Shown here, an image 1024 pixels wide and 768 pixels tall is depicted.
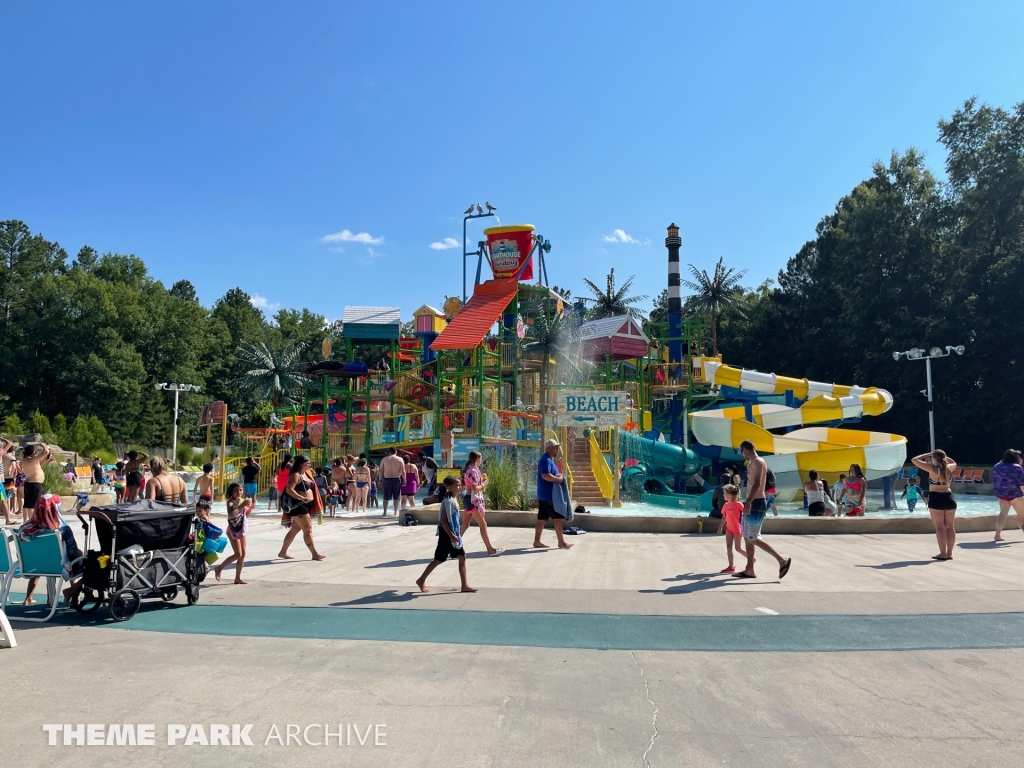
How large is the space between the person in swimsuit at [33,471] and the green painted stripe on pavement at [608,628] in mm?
4028

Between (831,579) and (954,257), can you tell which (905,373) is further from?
(831,579)

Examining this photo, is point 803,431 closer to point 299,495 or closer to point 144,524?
point 299,495

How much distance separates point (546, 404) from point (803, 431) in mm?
12180

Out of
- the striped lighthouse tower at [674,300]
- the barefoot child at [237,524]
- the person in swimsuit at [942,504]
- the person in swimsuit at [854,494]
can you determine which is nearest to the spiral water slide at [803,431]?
Answer: the person in swimsuit at [854,494]

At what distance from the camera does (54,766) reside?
12.3 ft

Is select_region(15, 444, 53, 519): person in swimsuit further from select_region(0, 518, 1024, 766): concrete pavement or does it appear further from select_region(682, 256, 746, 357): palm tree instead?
select_region(682, 256, 746, 357): palm tree

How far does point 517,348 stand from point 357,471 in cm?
970

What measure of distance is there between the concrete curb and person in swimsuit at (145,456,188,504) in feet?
21.3

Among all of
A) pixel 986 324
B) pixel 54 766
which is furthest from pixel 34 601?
pixel 986 324

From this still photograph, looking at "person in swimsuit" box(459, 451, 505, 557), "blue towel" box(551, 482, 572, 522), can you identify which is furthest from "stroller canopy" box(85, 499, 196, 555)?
"blue towel" box(551, 482, 572, 522)

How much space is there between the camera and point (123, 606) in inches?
282

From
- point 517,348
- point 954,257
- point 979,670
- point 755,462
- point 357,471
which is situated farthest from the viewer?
point 954,257

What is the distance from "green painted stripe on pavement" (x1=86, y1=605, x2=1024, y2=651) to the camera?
619 cm

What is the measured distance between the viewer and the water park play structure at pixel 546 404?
75.7 ft
